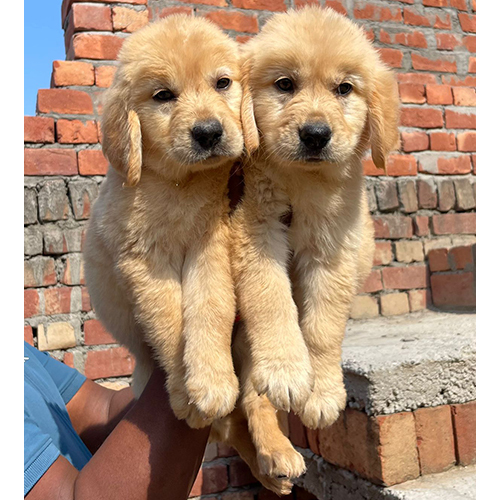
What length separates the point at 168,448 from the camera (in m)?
1.80

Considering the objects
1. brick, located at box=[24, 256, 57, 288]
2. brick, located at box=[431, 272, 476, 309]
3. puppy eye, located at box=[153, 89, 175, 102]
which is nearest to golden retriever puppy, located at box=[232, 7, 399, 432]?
Answer: puppy eye, located at box=[153, 89, 175, 102]

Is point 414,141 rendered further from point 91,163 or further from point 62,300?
point 62,300

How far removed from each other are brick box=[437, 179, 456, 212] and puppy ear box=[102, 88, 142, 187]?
3.11m

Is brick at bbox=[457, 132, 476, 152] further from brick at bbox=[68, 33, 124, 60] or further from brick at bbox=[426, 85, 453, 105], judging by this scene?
brick at bbox=[68, 33, 124, 60]

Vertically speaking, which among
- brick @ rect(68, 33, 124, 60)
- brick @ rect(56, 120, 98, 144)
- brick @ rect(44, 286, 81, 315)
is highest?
brick @ rect(68, 33, 124, 60)

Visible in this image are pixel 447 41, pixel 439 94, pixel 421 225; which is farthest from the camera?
pixel 447 41

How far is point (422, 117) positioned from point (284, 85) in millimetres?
2939

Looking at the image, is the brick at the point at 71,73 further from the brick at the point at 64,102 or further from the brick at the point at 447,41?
the brick at the point at 447,41

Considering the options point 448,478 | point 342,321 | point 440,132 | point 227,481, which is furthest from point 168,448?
point 440,132

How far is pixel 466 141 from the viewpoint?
4434 mm

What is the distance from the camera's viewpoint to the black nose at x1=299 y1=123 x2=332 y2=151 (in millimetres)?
1547

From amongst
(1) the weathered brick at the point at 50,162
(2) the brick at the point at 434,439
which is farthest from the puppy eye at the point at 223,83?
(1) the weathered brick at the point at 50,162

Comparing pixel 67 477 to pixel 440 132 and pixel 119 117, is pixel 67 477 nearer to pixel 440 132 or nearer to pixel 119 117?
pixel 119 117

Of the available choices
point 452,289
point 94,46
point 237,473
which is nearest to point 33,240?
point 94,46
